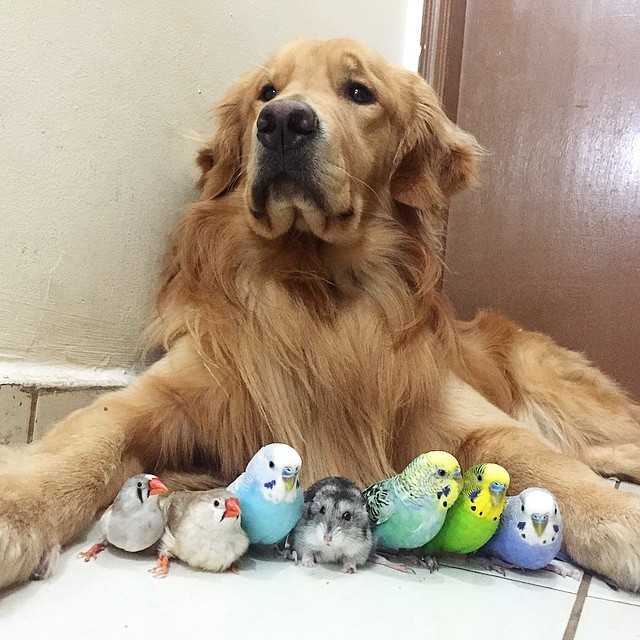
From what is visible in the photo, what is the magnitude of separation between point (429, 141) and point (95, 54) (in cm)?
85

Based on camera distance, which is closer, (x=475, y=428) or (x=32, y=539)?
(x=32, y=539)

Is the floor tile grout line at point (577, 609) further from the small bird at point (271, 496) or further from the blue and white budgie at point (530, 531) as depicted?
the small bird at point (271, 496)

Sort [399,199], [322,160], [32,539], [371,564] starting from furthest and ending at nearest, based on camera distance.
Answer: [399,199], [322,160], [371,564], [32,539]

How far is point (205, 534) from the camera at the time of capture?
939mm

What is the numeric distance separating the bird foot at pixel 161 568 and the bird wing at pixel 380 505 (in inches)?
12.9

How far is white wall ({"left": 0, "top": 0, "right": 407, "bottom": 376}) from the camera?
4.16 feet

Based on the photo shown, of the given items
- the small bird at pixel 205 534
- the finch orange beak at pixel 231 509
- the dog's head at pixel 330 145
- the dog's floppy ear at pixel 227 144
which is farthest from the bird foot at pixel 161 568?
the dog's floppy ear at pixel 227 144

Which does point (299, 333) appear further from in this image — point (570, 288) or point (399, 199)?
point (570, 288)

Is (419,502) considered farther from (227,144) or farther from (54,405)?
(227,144)

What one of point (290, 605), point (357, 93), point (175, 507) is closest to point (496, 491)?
point (290, 605)

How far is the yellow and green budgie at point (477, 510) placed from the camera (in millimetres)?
1022

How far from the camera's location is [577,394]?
6.92ft

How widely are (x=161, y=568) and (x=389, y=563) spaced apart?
1.19 ft

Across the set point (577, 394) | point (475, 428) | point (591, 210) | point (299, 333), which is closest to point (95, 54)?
point (299, 333)
